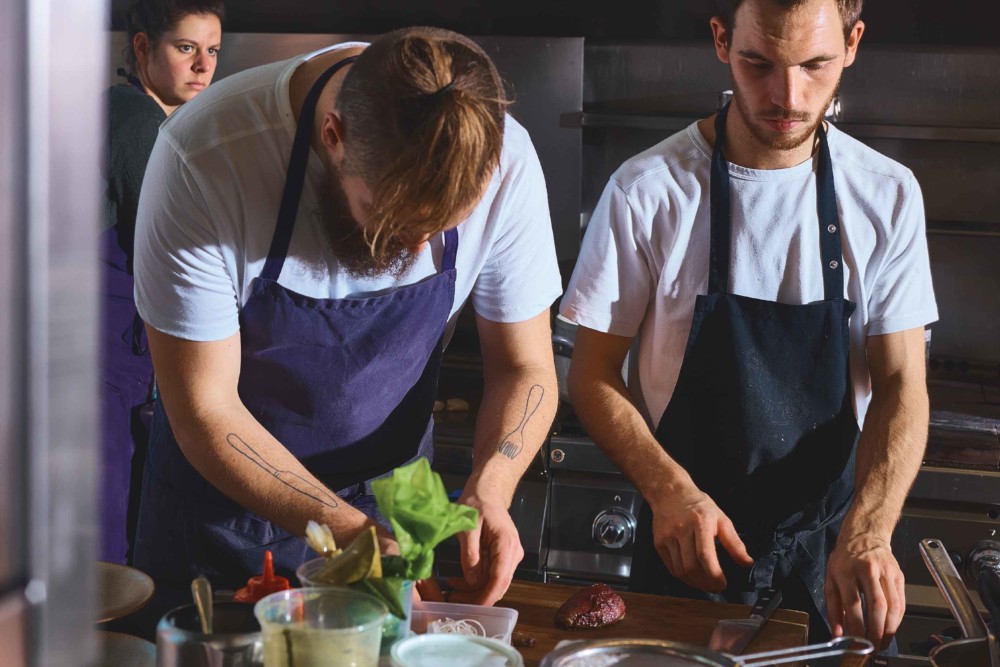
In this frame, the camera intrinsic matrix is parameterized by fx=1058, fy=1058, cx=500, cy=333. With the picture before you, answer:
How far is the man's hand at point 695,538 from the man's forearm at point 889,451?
0.21m

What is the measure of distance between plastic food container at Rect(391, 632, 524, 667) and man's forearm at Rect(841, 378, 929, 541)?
31.1 inches

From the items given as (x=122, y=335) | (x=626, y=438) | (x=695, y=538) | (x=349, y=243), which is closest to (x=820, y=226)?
(x=626, y=438)

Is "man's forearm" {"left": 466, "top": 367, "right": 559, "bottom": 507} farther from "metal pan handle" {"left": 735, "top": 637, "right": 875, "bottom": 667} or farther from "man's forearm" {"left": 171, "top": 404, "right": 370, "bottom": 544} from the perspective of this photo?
"metal pan handle" {"left": 735, "top": 637, "right": 875, "bottom": 667}

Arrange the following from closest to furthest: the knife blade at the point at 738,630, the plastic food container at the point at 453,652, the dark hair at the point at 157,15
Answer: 1. the plastic food container at the point at 453,652
2. the knife blade at the point at 738,630
3. the dark hair at the point at 157,15

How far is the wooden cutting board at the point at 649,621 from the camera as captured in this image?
1409mm

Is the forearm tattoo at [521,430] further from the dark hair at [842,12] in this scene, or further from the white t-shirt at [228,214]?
the dark hair at [842,12]

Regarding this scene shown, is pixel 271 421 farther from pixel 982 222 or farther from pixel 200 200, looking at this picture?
pixel 982 222

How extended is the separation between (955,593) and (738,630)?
27 centimetres

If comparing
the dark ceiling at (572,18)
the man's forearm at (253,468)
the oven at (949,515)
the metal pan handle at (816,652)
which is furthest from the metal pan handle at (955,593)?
the dark ceiling at (572,18)

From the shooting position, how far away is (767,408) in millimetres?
1944

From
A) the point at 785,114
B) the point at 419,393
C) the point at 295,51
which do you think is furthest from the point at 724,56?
the point at 295,51

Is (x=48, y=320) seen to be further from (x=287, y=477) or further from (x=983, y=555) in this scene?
(x=983, y=555)

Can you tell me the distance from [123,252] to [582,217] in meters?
1.38

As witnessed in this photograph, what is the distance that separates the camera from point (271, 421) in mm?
1717
